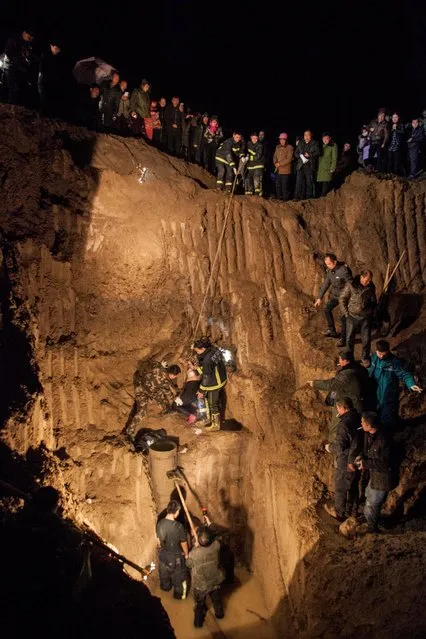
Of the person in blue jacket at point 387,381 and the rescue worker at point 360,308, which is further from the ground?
the rescue worker at point 360,308

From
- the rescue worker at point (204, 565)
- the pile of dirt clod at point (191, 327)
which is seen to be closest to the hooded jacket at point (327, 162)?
the pile of dirt clod at point (191, 327)

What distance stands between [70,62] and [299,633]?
76.9 feet

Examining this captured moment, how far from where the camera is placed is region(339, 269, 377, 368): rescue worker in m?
9.30

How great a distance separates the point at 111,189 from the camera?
35.4 feet

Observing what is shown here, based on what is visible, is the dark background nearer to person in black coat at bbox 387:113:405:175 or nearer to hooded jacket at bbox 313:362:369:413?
person in black coat at bbox 387:113:405:175

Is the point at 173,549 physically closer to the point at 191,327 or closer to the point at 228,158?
the point at 191,327

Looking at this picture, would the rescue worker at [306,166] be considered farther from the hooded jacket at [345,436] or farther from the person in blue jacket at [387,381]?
the hooded jacket at [345,436]

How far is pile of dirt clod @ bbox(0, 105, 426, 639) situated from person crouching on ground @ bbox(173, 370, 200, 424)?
30cm

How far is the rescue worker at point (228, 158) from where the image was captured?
12.1 metres

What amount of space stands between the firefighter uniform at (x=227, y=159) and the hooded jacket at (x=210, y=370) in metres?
4.62

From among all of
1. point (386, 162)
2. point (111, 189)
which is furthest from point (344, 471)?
point (386, 162)

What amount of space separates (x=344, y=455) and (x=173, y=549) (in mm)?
3559

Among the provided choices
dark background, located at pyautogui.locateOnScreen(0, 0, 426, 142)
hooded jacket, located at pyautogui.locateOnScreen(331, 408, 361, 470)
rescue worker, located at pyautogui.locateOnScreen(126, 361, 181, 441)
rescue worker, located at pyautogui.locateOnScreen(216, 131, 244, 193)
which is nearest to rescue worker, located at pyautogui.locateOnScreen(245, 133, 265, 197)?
rescue worker, located at pyautogui.locateOnScreen(216, 131, 244, 193)

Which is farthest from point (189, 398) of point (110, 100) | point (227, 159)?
point (110, 100)
